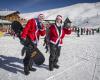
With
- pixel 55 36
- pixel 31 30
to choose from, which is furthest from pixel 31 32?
pixel 55 36

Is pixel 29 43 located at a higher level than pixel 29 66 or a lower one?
higher

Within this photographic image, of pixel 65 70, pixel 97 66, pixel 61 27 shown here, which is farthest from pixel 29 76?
pixel 97 66

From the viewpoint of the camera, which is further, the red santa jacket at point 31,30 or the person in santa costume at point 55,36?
the person in santa costume at point 55,36

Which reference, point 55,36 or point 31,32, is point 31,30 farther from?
point 55,36

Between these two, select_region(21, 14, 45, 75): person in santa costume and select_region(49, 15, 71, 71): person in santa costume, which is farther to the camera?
select_region(49, 15, 71, 71): person in santa costume

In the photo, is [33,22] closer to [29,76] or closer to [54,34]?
[54,34]

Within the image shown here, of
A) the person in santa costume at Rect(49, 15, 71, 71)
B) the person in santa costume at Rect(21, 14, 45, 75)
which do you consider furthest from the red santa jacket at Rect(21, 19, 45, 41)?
the person in santa costume at Rect(49, 15, 71, 71)

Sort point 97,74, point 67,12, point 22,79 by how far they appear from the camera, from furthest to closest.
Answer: point 67,12 < point 97,74 < point 22,79

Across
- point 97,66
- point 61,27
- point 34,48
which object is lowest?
point 97,66

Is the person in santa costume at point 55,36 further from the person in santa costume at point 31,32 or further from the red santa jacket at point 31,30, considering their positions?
the red santa jacket at point 31,30

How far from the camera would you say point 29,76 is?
23.1 ft

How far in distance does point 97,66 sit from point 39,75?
2545 millimetres

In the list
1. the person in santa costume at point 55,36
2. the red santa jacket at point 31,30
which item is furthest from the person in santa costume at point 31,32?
the person in santa costume at point 55,36

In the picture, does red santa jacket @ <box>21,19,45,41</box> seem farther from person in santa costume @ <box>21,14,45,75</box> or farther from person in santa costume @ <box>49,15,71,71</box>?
person in santa costume @ <box>49,15,71,71</box>
